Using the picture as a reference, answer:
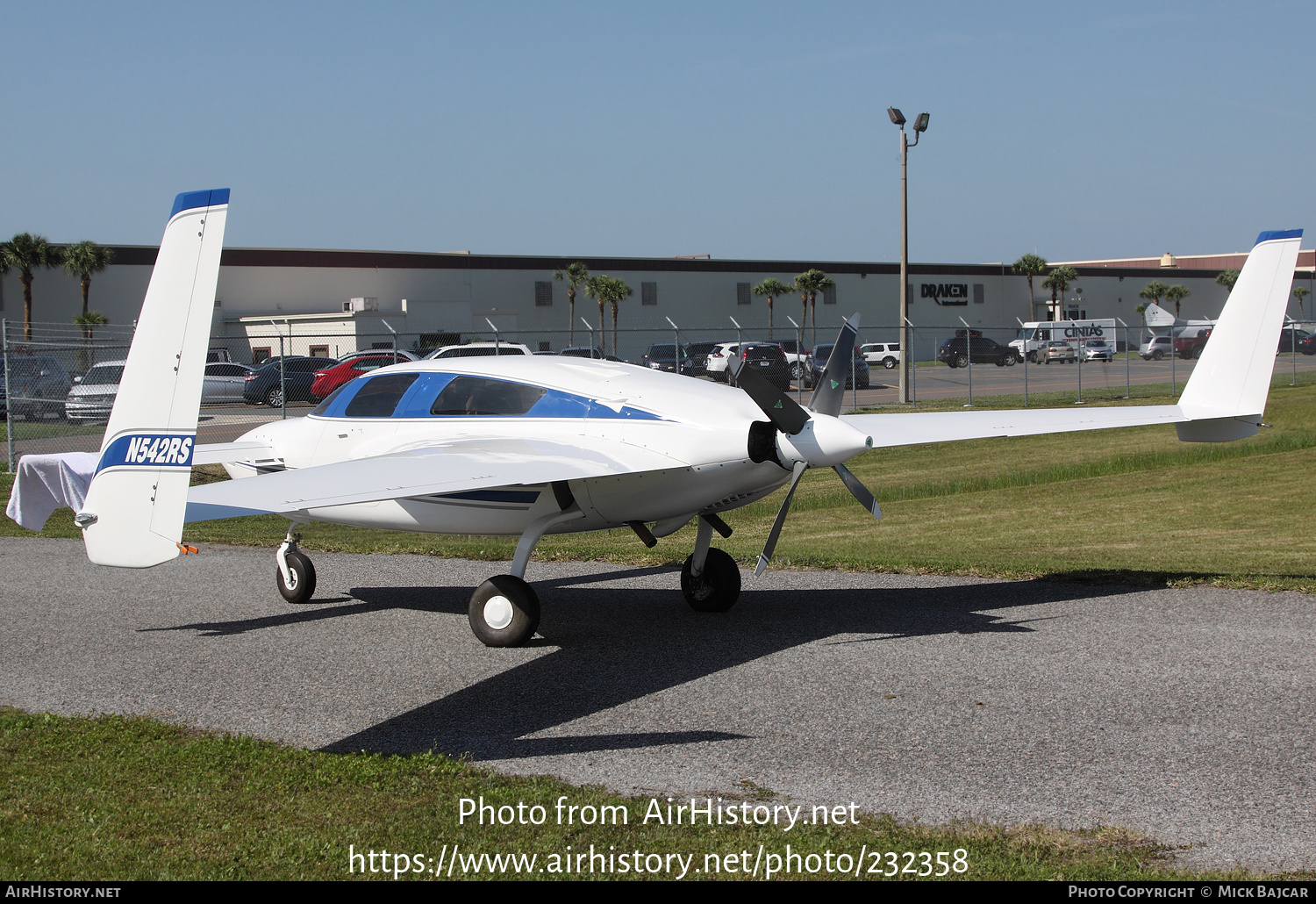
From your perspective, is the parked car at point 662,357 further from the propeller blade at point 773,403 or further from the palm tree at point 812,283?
the propeller blade at point 773,403

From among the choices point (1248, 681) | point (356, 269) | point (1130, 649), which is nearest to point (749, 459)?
point (1130, 649)

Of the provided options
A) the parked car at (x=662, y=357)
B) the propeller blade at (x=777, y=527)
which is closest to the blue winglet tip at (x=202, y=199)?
the propeller blade at (x=777, y=527)

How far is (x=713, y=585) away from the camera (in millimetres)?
10281

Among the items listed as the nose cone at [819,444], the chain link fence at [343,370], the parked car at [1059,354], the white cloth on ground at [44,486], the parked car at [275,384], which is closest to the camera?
the nose cone at [819,444]

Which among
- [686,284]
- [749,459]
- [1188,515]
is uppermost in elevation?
[686,284]

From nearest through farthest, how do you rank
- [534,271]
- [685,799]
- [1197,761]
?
[685,799] → [1197,761] → [534,271]

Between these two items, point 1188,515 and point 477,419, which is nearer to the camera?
point 477,419

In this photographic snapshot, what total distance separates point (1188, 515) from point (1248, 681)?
8594mm

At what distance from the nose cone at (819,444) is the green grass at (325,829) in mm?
3139

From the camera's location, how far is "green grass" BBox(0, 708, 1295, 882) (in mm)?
4750

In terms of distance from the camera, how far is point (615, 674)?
8.20 metres

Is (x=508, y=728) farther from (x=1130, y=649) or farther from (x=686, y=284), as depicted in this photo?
(x=686, y=284)

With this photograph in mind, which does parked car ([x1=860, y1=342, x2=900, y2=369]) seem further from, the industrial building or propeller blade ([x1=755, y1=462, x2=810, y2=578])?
propeller blade ([x1=755, y1=462, x2=810, y2=578])

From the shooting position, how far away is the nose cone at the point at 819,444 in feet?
27.4
